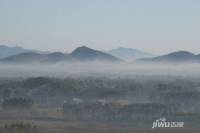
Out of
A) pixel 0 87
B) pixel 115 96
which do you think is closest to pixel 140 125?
pixel 115 96

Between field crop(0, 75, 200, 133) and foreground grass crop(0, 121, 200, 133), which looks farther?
field crop(0, 75, 200, 133)

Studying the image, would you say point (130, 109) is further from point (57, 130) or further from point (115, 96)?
point (115, 96)

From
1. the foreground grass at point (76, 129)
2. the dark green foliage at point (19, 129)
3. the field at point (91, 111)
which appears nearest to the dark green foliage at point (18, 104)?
the field at point (91, 111)

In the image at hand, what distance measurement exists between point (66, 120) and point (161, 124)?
8.20 meters

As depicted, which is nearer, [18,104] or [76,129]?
[76,129]

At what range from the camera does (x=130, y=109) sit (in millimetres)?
57594

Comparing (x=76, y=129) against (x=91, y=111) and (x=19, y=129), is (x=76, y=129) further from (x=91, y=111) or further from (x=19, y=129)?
(x=91, y=111)

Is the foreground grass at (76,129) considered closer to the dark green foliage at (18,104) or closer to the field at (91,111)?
the field at (91,111)

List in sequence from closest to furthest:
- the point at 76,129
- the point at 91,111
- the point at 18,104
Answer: the point at 76,129 → the point at 91,111 → the point at 18,104

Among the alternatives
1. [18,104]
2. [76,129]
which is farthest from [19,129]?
[18,104]

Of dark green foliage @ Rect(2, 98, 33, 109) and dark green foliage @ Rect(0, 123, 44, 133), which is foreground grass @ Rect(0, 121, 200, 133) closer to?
dark green foliage @ Rect(0, 123, 44, 133)

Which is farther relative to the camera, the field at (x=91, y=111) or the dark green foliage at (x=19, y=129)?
the field at (x=91, y=111)

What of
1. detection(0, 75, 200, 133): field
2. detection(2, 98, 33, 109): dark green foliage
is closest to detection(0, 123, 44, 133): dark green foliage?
detection(0, 75, 200, 133): field

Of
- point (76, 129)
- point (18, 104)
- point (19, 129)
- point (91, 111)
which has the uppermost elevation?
point (18, 104)
